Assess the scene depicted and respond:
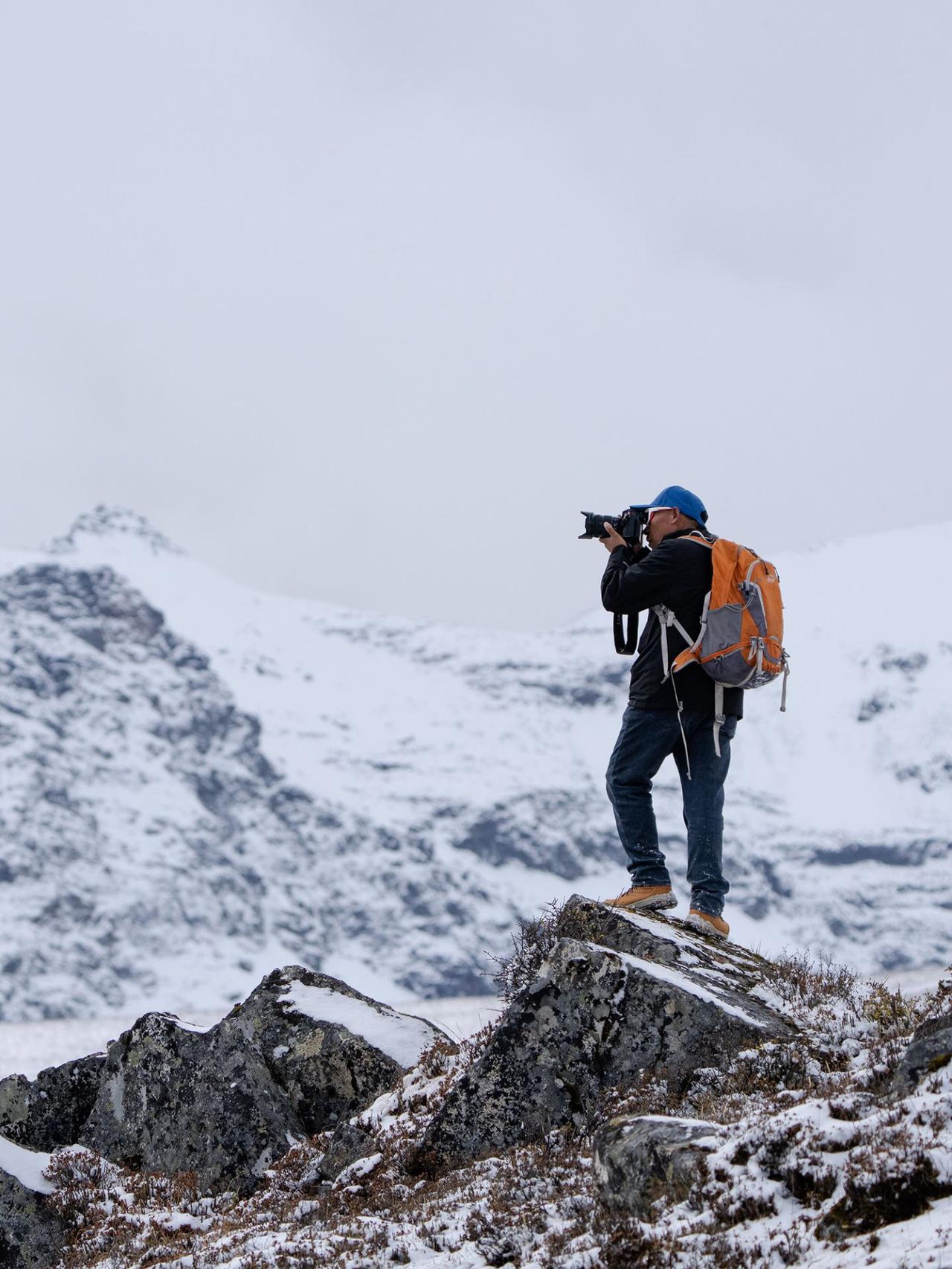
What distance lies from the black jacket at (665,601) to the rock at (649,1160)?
4.14 m

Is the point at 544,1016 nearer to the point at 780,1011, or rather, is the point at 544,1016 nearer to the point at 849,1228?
the point at 780,1011

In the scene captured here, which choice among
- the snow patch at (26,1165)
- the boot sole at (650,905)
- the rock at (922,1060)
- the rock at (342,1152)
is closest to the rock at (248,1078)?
the snow patch at (26,1165)

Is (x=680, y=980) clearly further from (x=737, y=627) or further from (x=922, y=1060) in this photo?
(x=737, y=627)

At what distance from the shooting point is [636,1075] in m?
10.5

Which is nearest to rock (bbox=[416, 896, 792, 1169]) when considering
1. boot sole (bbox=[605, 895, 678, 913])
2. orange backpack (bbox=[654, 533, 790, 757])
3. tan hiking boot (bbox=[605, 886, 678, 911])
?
boot sole (bbox=[605, 895, 678, 913])

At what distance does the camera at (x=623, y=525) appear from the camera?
12.3m

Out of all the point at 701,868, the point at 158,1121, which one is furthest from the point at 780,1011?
the point at 158,1121

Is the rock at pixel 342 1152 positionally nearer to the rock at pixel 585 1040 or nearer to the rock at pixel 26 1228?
the rock at pixel 585 1040

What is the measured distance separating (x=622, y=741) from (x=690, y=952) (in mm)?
1926

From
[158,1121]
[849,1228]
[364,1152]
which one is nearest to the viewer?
[849,1228]

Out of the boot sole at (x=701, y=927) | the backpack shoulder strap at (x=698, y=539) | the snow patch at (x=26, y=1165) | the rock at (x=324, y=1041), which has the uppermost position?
the backpack shoulder strap at (x=698, y=539)

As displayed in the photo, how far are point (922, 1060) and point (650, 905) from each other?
4203 mm

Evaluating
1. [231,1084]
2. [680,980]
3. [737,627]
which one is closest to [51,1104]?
[231,1084]

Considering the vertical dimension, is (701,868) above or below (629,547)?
below
